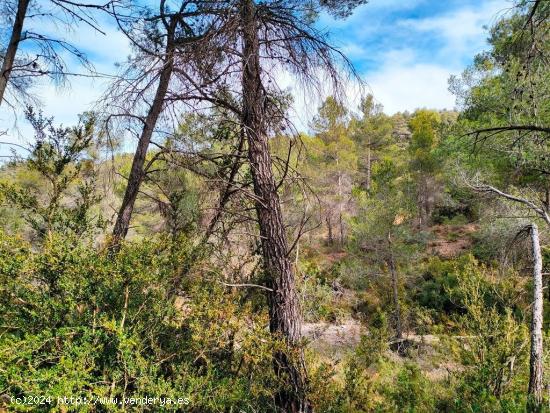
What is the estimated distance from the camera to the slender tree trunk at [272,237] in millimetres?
2746

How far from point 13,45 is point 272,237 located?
2.78 m

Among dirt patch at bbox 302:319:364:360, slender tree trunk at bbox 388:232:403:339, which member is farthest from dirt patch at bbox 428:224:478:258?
dirt patch at bbox 302:319:364:360

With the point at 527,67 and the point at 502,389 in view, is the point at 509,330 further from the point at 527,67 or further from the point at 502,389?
the point at 527,67

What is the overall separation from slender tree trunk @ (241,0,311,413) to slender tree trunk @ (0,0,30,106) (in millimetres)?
1897

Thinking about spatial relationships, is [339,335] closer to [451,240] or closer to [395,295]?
[395,295]

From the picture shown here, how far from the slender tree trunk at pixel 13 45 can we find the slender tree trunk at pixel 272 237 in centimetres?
190

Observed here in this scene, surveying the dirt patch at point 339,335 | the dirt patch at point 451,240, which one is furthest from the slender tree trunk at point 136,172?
the dirt patch at point 451,240

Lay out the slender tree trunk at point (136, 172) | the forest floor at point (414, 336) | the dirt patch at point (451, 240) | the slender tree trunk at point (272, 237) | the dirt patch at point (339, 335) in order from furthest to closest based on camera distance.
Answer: the dirt patch at point (451, 240), the dirt patch at point (339, 335), the forest floor at point (414, 336), the slender tree trunk at point (136, 172), the slender tree trunk at point (272, 237)

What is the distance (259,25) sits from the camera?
9.86 ft

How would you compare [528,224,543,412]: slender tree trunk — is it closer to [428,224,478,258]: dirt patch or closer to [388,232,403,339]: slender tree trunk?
[388,232,403,339]: slender tree trunk

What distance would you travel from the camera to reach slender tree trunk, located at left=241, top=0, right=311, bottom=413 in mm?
2746

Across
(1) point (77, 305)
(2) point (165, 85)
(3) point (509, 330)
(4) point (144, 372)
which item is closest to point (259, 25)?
(2) point (165, 85)

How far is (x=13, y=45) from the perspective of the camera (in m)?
2.87

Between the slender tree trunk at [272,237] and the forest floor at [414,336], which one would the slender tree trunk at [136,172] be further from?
the forest floor at [414,336]
